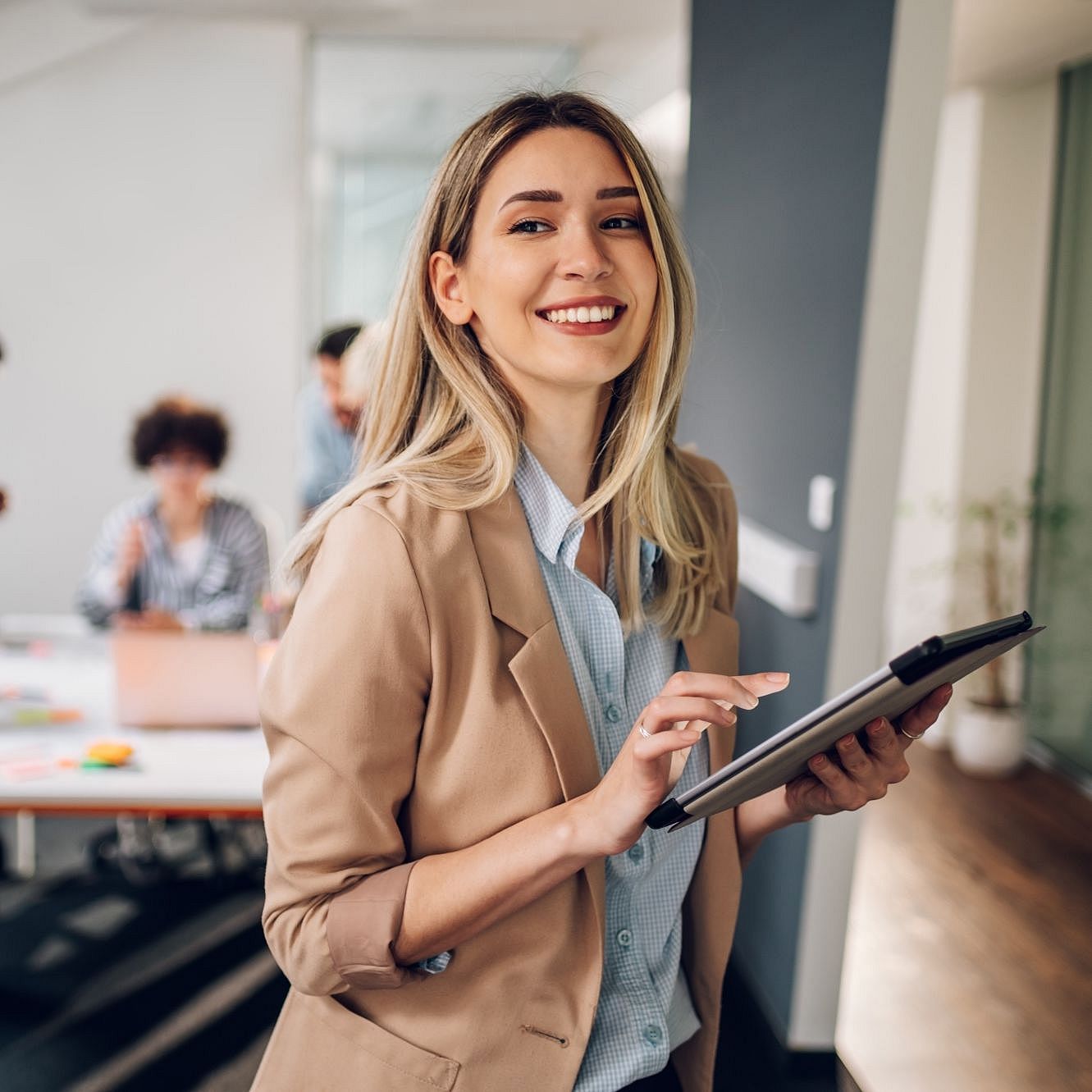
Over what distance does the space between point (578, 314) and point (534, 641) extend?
285 millimetres

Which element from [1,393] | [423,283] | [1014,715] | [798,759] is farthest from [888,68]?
[1,393]

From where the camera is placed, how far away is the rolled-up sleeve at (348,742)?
0.86 meters

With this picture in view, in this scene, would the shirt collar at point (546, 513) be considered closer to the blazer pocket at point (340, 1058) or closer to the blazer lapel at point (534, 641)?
the blazer lapel at point (534, 641)

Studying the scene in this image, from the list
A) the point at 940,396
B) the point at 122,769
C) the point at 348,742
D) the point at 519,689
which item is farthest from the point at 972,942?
the point at 348,742

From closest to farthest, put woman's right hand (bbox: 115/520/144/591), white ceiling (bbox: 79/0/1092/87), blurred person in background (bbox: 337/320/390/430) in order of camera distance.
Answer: woman's right hand (bbox: 115/520/144/591) < blurred person in background (bbox: 337/320/390/430) < white ceiling (bbox: 79/0/1092/87)


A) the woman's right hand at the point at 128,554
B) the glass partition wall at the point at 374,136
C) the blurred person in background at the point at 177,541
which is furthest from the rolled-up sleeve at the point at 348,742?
the glass partition wall at the point at 374,136

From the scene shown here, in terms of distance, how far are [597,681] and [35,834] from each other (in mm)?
3281

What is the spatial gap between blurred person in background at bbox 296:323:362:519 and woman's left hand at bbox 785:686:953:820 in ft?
11.0

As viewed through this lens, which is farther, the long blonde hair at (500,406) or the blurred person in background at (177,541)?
the blurred person in background at (177,541)

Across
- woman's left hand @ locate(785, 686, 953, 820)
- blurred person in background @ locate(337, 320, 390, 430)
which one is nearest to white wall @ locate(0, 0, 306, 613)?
blurred person in background @ locate(337, 320, 390, 430)

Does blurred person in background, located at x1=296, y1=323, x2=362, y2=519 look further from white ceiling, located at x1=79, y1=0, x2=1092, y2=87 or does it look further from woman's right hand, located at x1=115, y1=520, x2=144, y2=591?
white ceiling, located at x1=79, y1=0, x2=1092, y2=87

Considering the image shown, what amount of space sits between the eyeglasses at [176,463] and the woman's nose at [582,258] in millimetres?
2756

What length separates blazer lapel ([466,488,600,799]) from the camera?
0.92 meters

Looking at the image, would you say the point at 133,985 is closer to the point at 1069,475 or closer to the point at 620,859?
the point at 620,859
